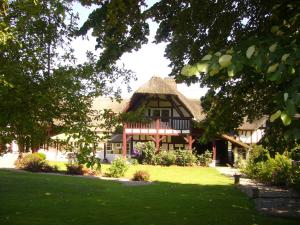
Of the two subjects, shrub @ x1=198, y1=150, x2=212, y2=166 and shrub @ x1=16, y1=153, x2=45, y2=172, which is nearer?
shrub @ x1=16, y1=153, x2=45, y2=172

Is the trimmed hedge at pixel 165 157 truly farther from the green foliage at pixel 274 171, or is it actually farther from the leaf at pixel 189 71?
the leaf at pixel 189 71

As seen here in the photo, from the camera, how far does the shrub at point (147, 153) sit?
110 feet

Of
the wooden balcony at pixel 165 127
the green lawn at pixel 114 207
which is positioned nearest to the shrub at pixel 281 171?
the green lawn at pixel 114 207

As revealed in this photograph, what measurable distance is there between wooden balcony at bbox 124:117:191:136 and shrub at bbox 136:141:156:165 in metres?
1.39

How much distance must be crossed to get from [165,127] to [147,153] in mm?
3163

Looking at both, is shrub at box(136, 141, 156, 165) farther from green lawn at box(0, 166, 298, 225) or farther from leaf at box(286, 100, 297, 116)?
leaf at box(286, 100, 297, 116)

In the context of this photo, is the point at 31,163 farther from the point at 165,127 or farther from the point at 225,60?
the point at 225,60

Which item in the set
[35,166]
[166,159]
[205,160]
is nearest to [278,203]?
[35,166]

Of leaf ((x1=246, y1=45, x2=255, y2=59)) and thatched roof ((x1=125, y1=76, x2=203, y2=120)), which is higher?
thatched roof ((x1=125, y1=76, x2=203, y2=120))

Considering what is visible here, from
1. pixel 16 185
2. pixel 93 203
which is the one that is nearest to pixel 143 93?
pixel 16 185

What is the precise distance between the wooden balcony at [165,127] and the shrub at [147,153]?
1391 millimetres

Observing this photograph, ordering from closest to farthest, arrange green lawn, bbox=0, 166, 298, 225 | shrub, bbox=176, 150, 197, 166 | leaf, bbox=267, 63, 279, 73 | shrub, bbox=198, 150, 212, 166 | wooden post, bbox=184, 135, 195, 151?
leaf, bbox=267, 63, 279, 73
green lawn, bbox=0, 166, 298, 225
shrub, bbox=176, 150, 197, 166
shrub, bbox=198, 150, 212, 166
wooden post, bbox=184, 135, 195, 151

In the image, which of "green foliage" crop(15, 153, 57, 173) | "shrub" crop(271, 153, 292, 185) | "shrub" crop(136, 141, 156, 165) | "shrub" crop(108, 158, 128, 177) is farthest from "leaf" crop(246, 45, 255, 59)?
"shrub" crop(136, 141, 156, 165)

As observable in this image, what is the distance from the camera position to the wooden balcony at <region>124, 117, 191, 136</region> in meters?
34.8
